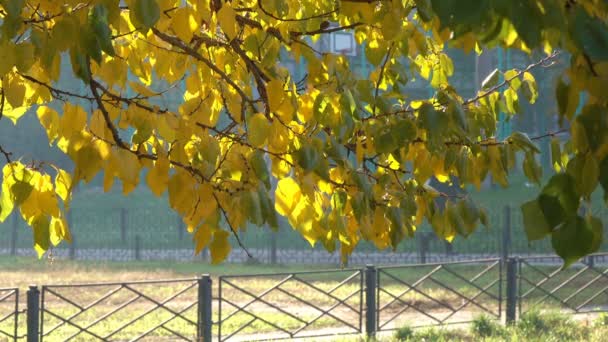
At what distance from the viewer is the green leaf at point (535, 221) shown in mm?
1794

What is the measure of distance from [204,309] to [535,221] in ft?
25.5

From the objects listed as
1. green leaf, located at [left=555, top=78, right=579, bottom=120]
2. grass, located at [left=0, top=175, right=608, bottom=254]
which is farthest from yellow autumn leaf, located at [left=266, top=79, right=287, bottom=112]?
grass, located at [left=0, top=175, right=608, bottom=254]

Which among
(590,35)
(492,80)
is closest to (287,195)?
(492,80)

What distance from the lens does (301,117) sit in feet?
12.6

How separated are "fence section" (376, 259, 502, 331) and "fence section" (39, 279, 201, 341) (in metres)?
2.20

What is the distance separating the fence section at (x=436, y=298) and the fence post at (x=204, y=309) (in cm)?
181

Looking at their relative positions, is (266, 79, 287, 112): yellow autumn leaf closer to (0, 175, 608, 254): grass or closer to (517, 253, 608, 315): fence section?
(517, 253, 608, 315): fence section

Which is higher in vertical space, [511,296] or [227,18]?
[227,18]

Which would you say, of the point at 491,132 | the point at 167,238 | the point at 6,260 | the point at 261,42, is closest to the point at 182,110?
the point at 261,42

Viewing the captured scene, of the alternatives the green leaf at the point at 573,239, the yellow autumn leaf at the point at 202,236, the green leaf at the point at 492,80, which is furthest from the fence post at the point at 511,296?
the green leaf at the point at 573,239

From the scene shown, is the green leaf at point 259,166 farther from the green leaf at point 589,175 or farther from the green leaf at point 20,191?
the green leaf at point 589,175

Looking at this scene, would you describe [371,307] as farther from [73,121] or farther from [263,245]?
[263,245]

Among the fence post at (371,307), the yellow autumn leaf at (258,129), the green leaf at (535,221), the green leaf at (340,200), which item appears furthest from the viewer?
the fence post at (371,307)

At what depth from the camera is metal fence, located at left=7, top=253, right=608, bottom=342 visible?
9416 millimetres
